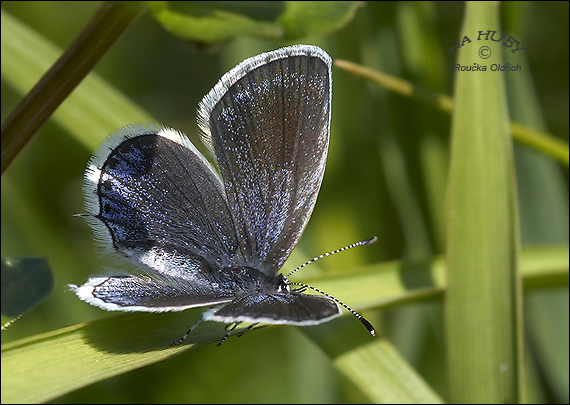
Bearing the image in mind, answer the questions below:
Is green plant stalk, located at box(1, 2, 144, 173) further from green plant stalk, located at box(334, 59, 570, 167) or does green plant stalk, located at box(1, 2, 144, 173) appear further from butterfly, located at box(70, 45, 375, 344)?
green plant stalk, located at box(334, 59, 570, 167)

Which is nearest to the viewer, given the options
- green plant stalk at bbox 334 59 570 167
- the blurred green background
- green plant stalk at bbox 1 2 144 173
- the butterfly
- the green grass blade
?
the green grass blade

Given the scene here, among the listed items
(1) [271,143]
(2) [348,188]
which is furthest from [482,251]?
(2) [348,188]

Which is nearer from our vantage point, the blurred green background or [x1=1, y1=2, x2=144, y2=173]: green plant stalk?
[x1=1, y1=2, x2=144, y2=173]: green plant stalk

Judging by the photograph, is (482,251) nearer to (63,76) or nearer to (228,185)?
(228,185)

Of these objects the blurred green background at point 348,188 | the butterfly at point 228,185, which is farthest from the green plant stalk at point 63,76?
the blurred green background at point 348,188

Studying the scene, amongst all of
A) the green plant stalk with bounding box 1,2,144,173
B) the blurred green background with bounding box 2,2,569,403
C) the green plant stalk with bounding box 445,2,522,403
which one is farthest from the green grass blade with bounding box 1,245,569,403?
the green plant stalk with bounding box 1,2,144,173

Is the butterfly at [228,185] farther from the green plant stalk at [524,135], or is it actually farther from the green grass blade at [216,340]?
the green plant stalk at [524,135]
